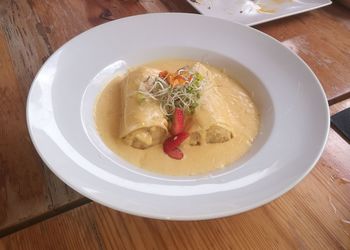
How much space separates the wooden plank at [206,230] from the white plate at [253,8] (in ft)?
3.02

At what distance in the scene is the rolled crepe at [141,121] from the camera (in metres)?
1.07

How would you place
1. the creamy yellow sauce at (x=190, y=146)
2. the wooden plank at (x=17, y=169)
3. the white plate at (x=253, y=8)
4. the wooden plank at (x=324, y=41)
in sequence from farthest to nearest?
the white plate at (x=253, y=8) → the wooden plank at (x=324, y=41) → the creamy yellow sauce at (x=190, y=146) → the wooden plank at (x=17, y=169)

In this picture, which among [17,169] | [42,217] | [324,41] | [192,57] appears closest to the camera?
[42,217]

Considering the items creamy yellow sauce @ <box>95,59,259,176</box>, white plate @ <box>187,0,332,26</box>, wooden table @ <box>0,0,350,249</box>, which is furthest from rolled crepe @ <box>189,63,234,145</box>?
white plate @ <box>187,0,332,26</box>

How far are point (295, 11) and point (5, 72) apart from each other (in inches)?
49.7

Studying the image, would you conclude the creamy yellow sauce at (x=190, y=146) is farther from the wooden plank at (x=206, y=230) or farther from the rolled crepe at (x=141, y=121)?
the wooden plank at (x=206, y=230)

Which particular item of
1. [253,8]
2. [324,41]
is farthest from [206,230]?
[253,8]

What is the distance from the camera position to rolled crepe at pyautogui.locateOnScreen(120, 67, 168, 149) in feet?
3.52

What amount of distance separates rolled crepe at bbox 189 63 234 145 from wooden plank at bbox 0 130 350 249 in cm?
27

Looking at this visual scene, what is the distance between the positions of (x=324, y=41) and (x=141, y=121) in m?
0.95

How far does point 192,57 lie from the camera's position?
53.9 inches

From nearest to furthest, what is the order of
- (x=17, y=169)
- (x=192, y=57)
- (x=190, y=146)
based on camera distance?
(x=17, y=169)
(x=190, y=146)
(x=192, y=57)

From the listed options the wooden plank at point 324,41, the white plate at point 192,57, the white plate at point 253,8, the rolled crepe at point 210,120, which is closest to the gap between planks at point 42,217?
the white plate at point 192,57

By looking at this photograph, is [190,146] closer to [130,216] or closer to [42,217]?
[130,216]
